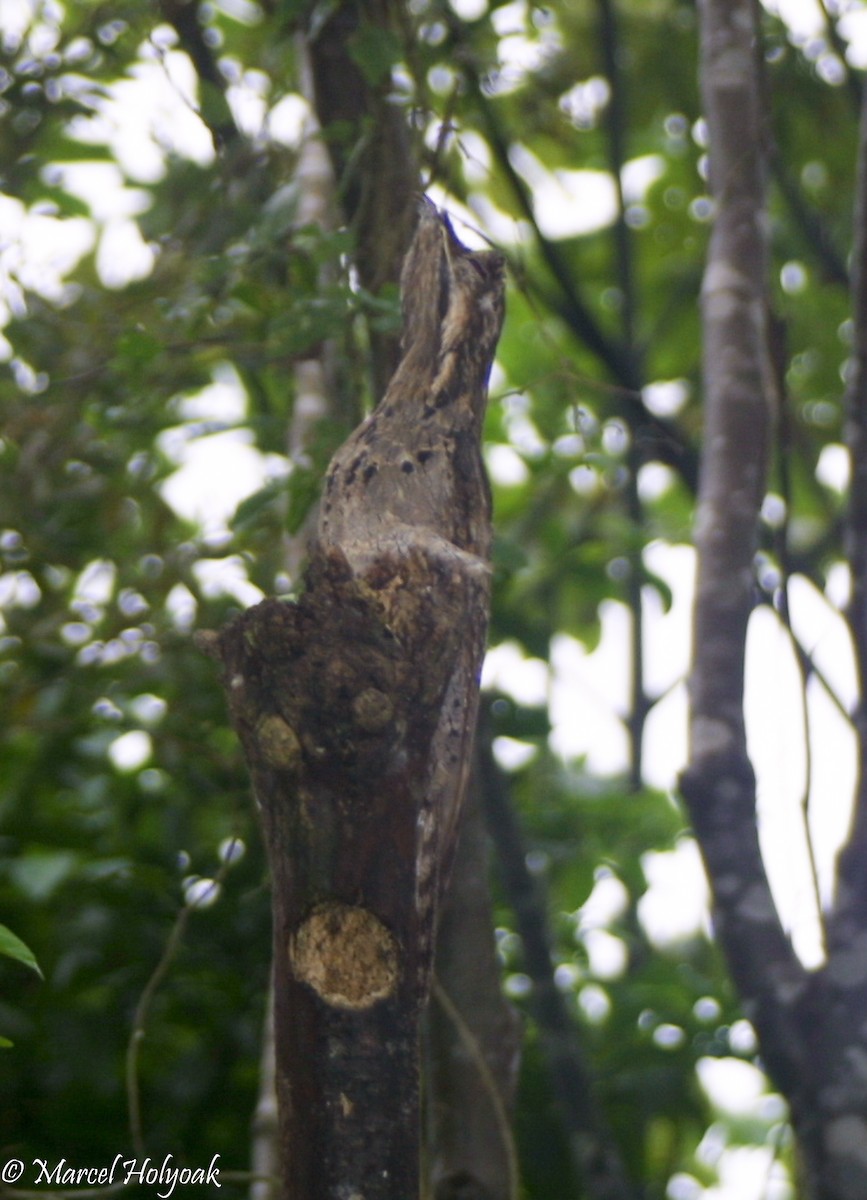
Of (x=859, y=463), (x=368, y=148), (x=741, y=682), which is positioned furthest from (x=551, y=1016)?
(x=368, y=148)

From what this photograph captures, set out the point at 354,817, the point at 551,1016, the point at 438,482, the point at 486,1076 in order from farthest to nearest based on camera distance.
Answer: the point at 551,1016 → the point at 486,1076 → the point at 438,482 → the point at 354,817

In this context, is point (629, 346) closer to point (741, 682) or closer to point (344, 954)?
point (741, 682)

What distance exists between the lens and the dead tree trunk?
2.64 ft

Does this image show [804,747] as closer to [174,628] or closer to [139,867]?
[139,867]

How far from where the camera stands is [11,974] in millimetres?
1817

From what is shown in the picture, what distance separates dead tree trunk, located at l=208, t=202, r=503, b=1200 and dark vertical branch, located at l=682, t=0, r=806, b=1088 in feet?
2.43

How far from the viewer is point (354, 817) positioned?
0.82 m

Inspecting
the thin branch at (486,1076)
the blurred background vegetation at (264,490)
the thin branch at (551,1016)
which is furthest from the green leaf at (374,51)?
the thin branch at (486,1076)

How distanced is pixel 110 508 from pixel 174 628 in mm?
369

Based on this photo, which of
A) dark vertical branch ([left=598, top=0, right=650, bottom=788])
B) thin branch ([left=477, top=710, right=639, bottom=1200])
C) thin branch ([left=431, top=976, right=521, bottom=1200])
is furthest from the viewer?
dark vertical branch ([left=598, top=0, right=650, bottom=788])

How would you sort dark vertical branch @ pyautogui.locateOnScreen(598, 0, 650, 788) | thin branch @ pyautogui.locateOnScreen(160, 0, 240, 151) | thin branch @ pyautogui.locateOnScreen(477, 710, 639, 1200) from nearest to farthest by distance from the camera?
1. thin branch @ pyautogui.locateOnScreen(477, 710, 639, 1200)
2. thin branch @ pyautogui.locateOnScreen(160, 0, 240, 151)
3. dark vertical branch @ pyautogui.locateOnScreen(598, 0, 650, 788)

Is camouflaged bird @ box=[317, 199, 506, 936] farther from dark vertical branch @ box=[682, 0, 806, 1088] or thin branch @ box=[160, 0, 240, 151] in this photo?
thin branch @ box=[160, 0, 240, 151]

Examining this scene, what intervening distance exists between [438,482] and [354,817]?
0.96ft

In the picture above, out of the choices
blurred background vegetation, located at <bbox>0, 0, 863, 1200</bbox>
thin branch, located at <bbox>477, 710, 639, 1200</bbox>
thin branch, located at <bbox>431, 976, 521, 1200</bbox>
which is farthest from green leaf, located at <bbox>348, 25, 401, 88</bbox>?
thin branch, located at <bbox>431, 976, 521, 1200</bbox>
